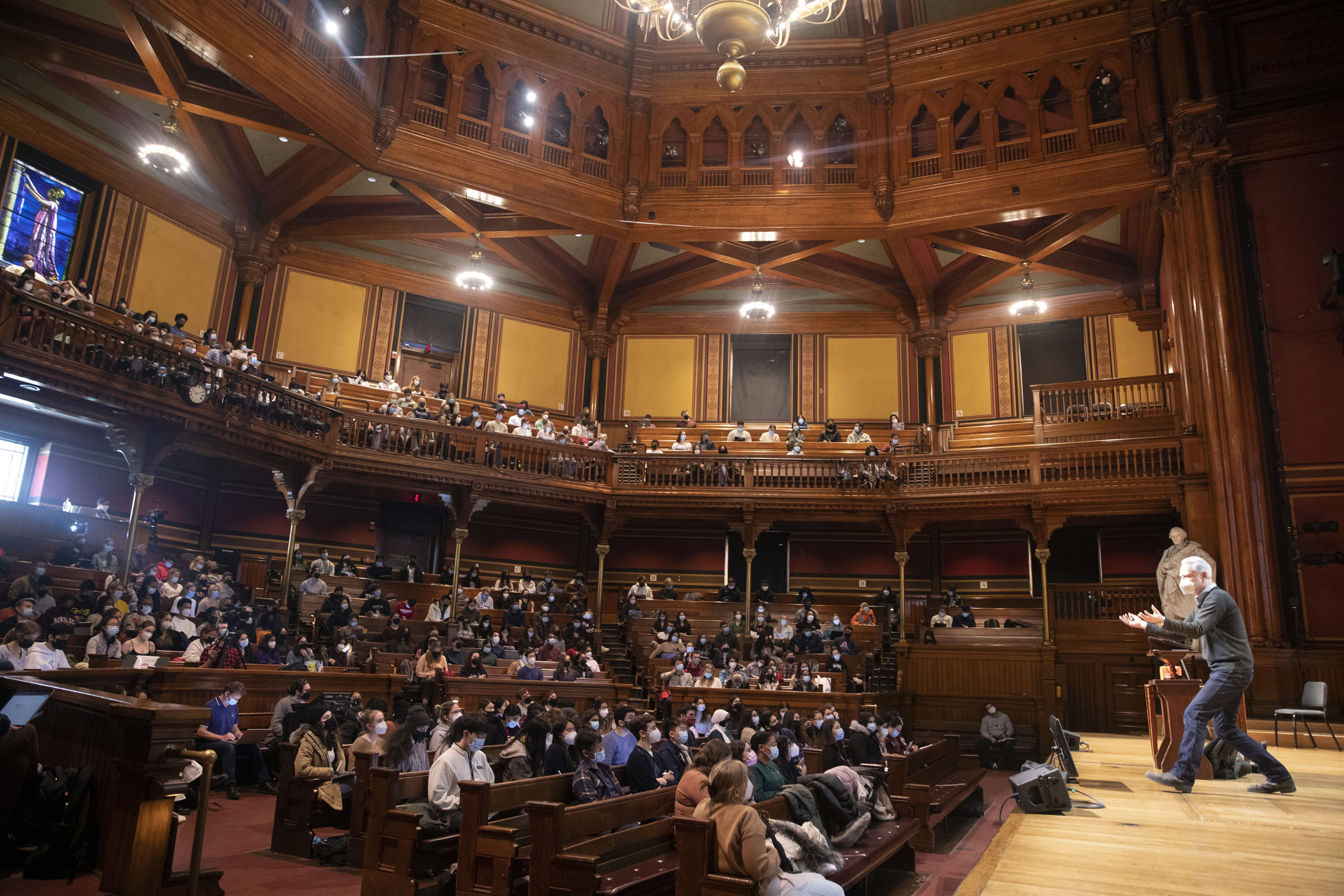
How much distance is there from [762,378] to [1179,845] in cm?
1693

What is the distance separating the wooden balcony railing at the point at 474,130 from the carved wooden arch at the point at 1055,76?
958 centimetres

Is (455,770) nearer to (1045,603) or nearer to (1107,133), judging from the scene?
(1045,603)

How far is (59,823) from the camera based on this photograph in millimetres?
4707

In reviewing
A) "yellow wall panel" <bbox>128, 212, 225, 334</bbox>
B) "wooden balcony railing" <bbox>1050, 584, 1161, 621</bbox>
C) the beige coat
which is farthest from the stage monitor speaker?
"yellow wall panel" <bbox>128, 212, 225, 334</bbox>

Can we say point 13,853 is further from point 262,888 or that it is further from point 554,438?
point 554,438

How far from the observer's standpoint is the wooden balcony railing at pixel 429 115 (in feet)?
49.8

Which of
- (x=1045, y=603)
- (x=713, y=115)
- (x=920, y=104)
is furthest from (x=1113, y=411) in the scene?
(x=713, y=115)

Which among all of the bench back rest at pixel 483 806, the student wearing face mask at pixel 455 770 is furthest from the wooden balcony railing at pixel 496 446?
the bench back rest at pixel 483 806

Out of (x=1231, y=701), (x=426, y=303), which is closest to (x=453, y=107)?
(x=426, y=303)

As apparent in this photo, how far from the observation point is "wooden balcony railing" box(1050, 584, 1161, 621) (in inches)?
559

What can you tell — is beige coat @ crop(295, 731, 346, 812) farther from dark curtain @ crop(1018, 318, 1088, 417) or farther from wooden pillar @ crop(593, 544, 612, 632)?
dark curtain @ crop(1018, 318, 1088, 417)

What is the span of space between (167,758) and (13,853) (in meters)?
1.53

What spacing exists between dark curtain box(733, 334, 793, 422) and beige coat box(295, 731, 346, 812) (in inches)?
558

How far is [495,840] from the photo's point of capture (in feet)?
16.7
